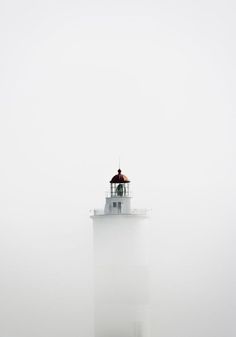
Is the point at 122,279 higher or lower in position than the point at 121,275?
lower

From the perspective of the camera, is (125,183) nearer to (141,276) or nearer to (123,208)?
(123,208)

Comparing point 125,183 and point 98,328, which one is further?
point 125,183

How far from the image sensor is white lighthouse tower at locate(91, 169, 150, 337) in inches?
2025

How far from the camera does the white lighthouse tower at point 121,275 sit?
2025 inches

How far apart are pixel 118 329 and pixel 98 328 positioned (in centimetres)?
145

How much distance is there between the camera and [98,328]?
51.9 metres

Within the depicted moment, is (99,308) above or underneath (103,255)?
underneath

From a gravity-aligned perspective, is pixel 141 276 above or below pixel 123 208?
below

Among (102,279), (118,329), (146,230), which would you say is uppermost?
(146,230)

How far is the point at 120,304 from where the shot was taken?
5150 centimetres

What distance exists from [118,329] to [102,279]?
3386 millimetres

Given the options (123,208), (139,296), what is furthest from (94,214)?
(139,296)

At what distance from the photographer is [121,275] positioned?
169 ft

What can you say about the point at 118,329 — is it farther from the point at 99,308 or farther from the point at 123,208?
the point at 123,208
